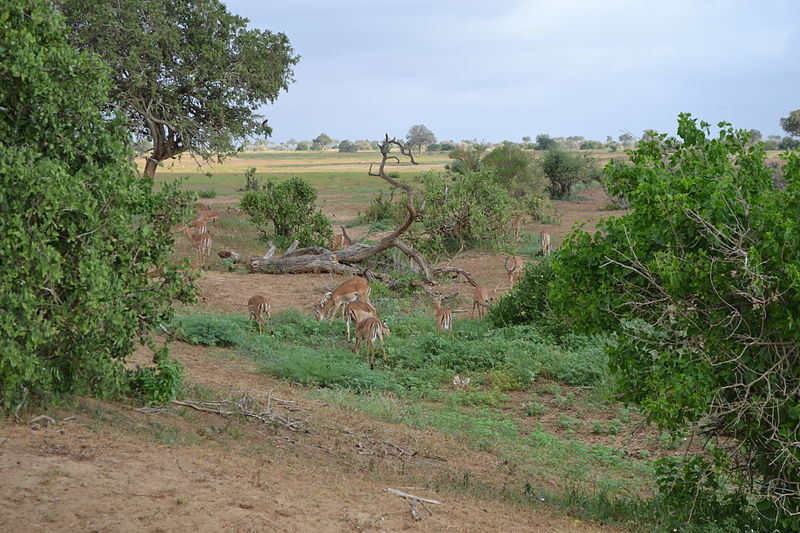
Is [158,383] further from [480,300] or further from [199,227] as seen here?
[199,227]

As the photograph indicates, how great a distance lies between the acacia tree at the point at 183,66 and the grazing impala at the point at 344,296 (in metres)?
9.01

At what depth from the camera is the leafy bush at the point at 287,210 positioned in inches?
851

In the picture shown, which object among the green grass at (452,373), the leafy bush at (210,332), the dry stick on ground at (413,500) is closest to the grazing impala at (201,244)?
the green grass at (452,373)

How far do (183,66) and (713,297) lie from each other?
19.2m

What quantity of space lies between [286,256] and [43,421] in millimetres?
13150

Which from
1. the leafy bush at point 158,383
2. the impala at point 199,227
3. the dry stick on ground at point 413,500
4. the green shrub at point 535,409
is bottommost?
the green shrub at point 535,409

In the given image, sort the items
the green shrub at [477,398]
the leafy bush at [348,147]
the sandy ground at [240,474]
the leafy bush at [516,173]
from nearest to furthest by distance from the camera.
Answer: the sandy ground at [240,474], the green shrub at [477,398], the leafy bush at [516,173], the leafy bush at [348,147]

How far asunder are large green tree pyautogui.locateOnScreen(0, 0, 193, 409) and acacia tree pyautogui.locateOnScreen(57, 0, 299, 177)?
46.5 ft

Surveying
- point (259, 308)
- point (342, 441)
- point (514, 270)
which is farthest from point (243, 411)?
point (514, 270)

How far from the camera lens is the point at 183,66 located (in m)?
21.9

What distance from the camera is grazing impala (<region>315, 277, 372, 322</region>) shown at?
1388cm

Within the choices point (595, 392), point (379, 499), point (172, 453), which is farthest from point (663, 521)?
point (595, 392)

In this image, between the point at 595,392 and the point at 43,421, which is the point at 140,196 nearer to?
the point at 43,421

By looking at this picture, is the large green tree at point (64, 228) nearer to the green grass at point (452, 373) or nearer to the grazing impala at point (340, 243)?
the green grass at point (452, 373)
